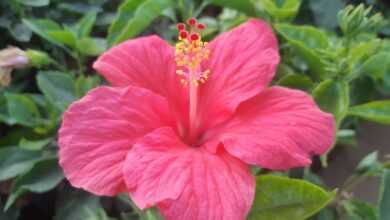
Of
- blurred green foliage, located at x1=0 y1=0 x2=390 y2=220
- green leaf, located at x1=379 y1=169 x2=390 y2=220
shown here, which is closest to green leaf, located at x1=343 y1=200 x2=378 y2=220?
blurred green foliage, located at x1=0 y1=0 x2=390 y2=220

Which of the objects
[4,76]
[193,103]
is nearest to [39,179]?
[4,76]

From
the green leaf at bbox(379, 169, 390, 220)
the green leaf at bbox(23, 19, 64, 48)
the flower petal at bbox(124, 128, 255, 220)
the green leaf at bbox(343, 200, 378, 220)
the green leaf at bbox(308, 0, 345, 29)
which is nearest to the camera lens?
the flower petal at bbox(124, 128, 255, 220)

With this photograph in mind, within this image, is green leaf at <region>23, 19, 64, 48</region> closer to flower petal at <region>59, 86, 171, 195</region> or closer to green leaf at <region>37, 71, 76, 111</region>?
green leaf at <region>37, 71, 76, 111</region>

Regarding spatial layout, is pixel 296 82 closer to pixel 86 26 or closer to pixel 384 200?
pixel 384 200

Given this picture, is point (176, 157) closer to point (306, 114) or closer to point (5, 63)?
point (306, 114)

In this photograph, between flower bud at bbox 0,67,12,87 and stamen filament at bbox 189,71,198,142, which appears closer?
stamen filament at bbox 189,71,198,142

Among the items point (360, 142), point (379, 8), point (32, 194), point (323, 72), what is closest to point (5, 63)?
point (32, 194)

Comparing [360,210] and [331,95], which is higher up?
[331,95]
